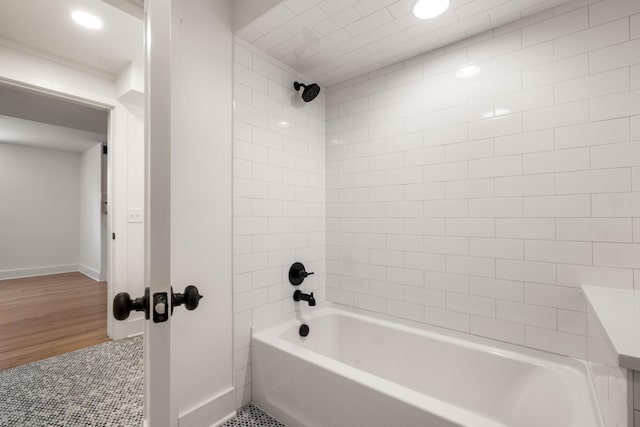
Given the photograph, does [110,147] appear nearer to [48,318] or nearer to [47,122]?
[47,122]

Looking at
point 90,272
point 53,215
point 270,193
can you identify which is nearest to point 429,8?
point 270,193

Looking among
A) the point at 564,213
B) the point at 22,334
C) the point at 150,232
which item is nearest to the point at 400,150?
the point at 564,213

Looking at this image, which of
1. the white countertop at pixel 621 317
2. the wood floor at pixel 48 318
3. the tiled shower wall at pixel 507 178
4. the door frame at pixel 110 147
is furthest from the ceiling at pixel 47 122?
the white countertop at pixel 621 317

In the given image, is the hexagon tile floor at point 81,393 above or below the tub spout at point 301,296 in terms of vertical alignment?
below

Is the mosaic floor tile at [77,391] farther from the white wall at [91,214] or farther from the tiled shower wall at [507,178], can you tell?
the white wall at [91,214]

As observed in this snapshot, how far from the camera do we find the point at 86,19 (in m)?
1.89

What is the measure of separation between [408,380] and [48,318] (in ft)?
12.7

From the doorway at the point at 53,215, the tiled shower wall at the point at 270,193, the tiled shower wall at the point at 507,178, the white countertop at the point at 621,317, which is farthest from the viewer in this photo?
the doorway at the point at 53,215

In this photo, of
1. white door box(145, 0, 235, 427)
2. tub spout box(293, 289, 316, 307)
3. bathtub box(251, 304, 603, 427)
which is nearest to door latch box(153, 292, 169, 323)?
white door box(145, 0, 235, 427)

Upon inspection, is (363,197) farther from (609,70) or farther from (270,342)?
(609,70)

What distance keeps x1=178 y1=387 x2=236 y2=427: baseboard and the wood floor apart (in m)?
1.78

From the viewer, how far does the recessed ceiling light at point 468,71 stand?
1657 millimetres

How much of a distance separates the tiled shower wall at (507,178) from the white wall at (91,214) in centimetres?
509

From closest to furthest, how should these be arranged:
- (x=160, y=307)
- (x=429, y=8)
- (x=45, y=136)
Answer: (x=160, y=307), (x=429, y=8), (x=45, y=136)
